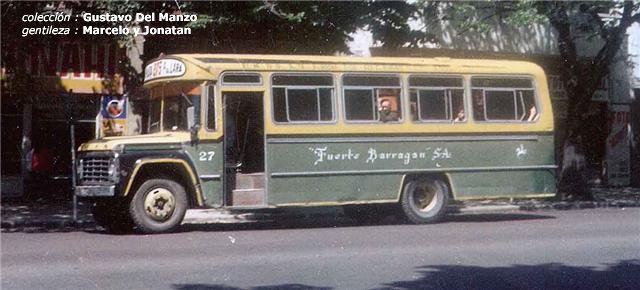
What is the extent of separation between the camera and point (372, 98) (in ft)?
54.1

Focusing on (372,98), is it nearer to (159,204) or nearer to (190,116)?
(190,116)

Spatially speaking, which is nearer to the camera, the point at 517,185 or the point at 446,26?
the point at 517,185

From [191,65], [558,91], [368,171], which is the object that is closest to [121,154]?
[191,65]

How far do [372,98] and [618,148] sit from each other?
15.9 metres

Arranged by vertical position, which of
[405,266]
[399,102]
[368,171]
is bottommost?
[405,266]

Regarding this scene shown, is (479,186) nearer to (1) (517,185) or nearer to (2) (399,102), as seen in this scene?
(1) (517,185)

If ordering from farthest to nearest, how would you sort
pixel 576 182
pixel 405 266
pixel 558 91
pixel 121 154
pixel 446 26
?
pixel 558 91 → pixel 446 26 → pixel 576 182 → pixel 121 154 → pixel 405 266

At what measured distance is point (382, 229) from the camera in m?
15.7

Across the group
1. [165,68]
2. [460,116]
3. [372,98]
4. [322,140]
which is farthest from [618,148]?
[165,68]

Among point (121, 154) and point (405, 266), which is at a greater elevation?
point (121, 154)

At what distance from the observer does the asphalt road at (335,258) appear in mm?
9336

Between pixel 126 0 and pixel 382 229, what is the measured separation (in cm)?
706

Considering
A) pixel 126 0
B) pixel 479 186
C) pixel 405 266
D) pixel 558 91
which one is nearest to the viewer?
pixel 405 266

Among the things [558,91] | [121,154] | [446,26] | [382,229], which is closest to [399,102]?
[382,229]
